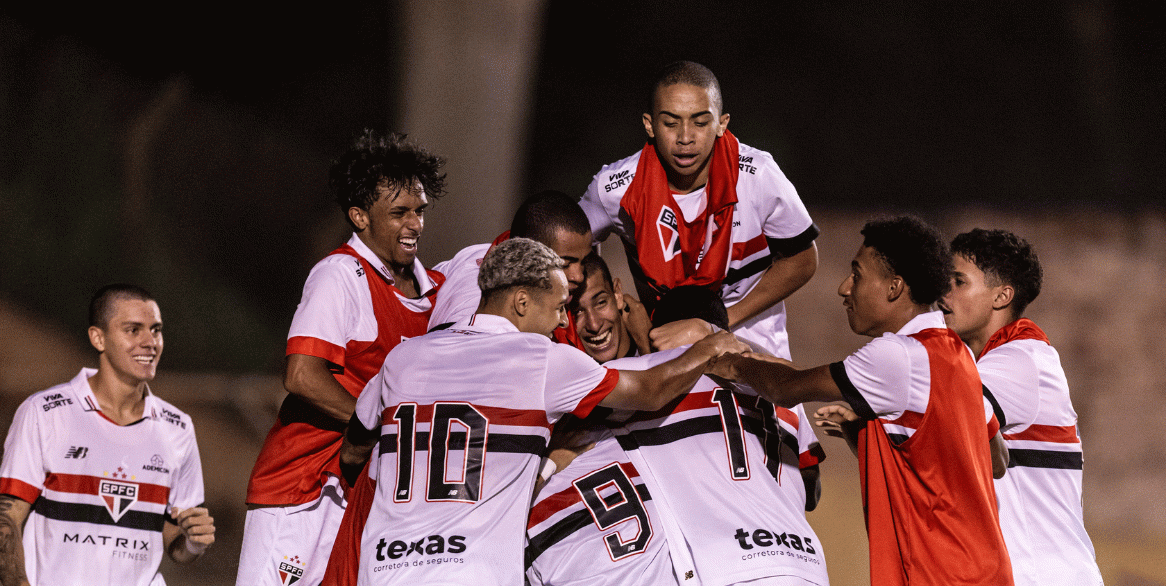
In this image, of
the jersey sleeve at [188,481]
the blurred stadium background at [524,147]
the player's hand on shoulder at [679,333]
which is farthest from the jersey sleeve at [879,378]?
the blurred stadium background at [524,147]

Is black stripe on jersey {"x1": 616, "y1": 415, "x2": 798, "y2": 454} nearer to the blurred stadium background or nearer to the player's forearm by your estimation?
the player's forearm

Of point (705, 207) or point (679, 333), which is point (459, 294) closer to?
point (679, 333)

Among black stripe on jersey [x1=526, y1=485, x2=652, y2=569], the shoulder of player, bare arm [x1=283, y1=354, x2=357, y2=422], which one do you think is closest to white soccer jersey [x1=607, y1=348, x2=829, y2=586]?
black stripe on jersey [x1=526, y1=485, x2=652, y2=569]

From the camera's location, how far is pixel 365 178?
4.09 metres

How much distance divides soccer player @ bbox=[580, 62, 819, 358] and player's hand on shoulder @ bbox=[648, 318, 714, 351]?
0.42 m

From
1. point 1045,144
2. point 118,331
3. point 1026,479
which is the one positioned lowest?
point 1026,479

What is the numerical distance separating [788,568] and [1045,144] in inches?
306

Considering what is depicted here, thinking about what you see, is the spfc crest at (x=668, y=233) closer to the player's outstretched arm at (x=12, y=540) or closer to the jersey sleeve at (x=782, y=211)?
the jersey sleeve at (x=782, y=211)

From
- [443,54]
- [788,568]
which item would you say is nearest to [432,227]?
[443,54]

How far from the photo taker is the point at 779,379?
10.1 ft

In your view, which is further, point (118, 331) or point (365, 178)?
point (118, 331)

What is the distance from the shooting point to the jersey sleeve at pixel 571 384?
113 inches

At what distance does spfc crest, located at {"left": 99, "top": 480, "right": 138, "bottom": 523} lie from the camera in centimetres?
470

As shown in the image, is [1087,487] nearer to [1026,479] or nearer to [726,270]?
[1026,479]
